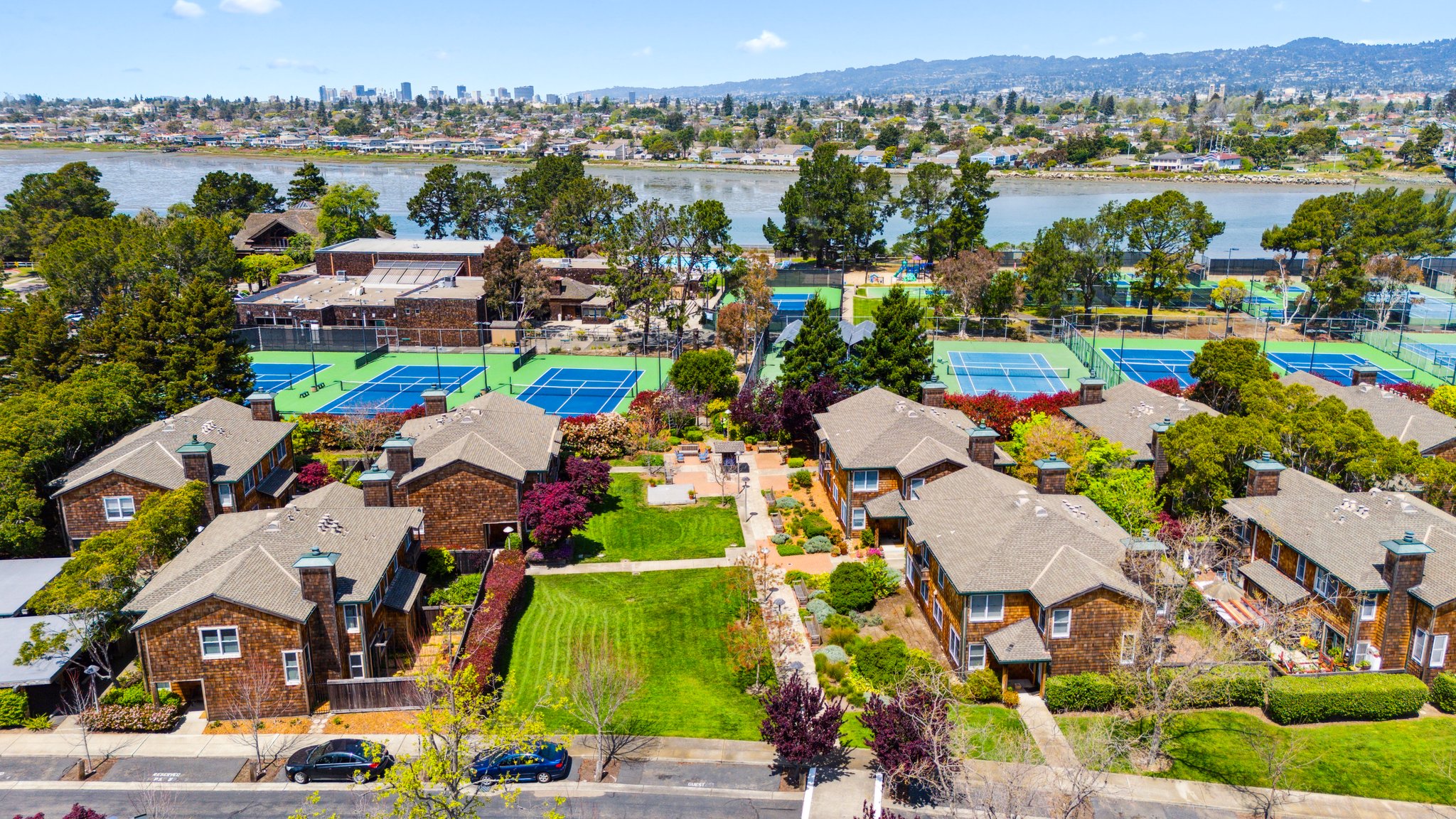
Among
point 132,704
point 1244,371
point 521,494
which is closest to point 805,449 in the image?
point 521,494

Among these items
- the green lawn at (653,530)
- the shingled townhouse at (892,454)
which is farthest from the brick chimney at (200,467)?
the shingled townhouse at (892,454)

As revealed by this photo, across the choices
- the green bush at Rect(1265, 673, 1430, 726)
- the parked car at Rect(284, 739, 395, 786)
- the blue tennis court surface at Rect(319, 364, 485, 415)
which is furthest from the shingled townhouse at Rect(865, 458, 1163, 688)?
the blue tennis court surface at Rect(319, 364, 485, 415)

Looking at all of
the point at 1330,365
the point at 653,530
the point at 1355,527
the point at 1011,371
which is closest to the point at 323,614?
the point at 653,530

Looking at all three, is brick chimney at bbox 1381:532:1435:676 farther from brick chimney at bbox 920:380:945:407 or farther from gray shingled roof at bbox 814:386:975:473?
brick chimney at bbox 920:380:945:407

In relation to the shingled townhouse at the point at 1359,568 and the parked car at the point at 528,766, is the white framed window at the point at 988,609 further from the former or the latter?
the parked car at the point at 528,766

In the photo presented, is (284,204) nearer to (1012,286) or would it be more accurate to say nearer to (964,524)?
(1012,286)
